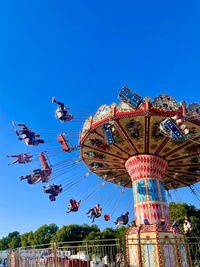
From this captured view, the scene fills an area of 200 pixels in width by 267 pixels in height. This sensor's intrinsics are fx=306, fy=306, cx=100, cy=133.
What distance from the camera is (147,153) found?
17.1m

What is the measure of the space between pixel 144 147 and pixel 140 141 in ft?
1.70

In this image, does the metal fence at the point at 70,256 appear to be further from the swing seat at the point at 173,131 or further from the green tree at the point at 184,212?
the green tree at the point at 184,212

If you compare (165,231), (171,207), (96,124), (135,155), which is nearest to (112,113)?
(96,124)

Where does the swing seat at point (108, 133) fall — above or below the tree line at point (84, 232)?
above

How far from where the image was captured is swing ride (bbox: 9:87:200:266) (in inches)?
567

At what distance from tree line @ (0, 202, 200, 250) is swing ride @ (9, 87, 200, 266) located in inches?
591

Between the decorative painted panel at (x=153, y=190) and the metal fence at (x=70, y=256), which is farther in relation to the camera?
the decorative painted panel at (x=153, y=190)

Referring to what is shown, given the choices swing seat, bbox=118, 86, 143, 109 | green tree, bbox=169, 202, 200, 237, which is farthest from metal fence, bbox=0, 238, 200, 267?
green tree, bbox=169, 202, 200, 237

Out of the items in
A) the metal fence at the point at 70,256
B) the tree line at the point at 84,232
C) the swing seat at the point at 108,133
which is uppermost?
the swing seat at the point at 108,133

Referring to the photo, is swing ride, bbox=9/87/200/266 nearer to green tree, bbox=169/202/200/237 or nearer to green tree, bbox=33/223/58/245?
green tree, bbox=169/202/200/237

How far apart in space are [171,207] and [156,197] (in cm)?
2041

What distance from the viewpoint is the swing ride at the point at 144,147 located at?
1441 centimetres

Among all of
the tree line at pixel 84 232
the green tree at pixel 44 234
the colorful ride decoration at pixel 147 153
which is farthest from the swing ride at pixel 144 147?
the green tree at pixel 44 234

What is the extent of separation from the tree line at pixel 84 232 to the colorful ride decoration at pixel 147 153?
15425mm
